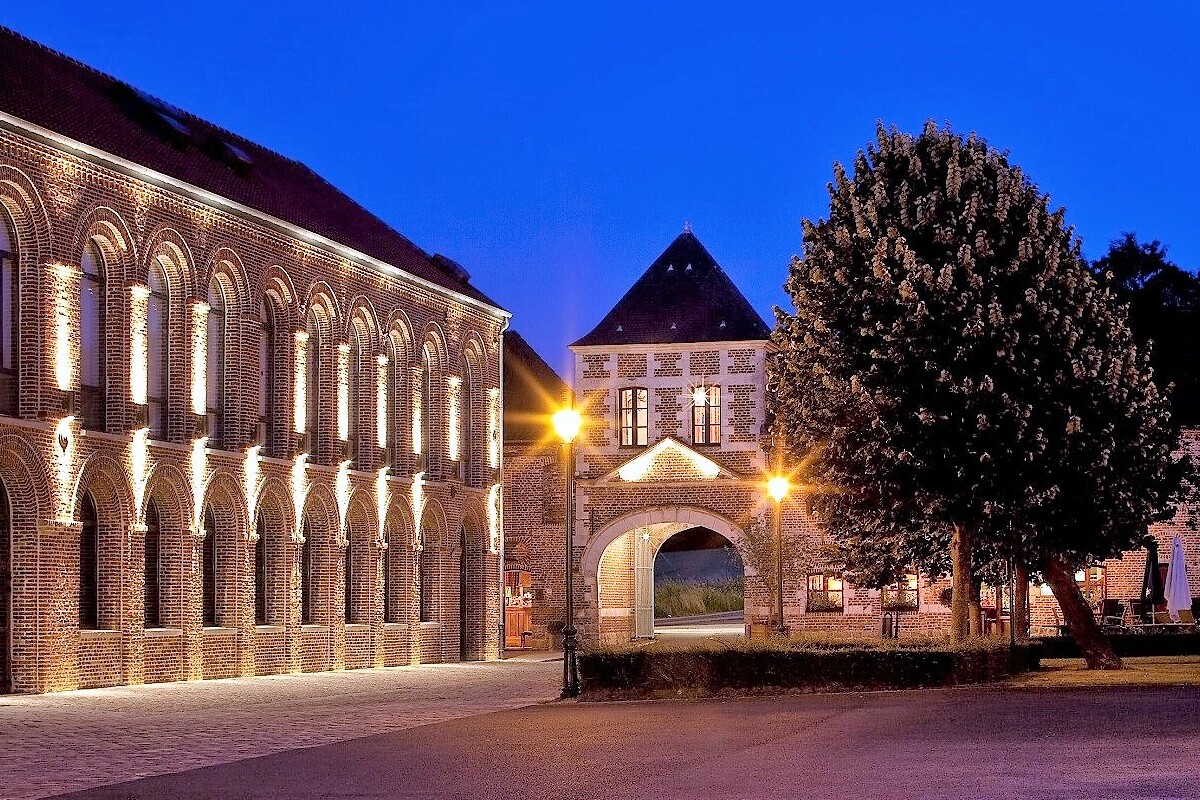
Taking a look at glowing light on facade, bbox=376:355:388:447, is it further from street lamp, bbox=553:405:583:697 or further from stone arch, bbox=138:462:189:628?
street lamp, bbox=553:405:583:697

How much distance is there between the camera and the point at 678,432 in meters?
52.4

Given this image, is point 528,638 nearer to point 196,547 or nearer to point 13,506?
point 196,547

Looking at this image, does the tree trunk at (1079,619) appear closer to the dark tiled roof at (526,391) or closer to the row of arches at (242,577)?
the row of arches at (242,577)

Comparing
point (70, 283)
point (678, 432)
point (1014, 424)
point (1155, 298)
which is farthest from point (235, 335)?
point (1155, 298)

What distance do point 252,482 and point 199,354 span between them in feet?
9.36

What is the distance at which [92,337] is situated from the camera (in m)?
30.5

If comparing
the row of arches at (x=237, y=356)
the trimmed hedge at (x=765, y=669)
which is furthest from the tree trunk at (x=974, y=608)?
the row of arches at (x=237, y=356)

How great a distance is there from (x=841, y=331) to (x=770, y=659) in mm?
7150

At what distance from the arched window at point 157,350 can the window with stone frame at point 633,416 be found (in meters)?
21.6

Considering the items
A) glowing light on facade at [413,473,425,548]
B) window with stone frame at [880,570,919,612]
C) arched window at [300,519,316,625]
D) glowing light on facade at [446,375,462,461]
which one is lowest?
window with stone frame at [880,570,919,612]

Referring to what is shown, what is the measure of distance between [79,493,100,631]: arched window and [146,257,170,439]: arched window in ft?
6.41

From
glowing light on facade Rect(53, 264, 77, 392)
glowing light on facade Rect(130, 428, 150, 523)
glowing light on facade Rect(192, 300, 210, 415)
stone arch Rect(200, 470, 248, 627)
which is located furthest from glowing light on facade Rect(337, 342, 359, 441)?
glowing light on facade Rect(53, 264, 77, 392)

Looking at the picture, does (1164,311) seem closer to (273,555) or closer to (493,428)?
(493,428)

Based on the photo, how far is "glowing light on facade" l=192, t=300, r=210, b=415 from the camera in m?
33.1
